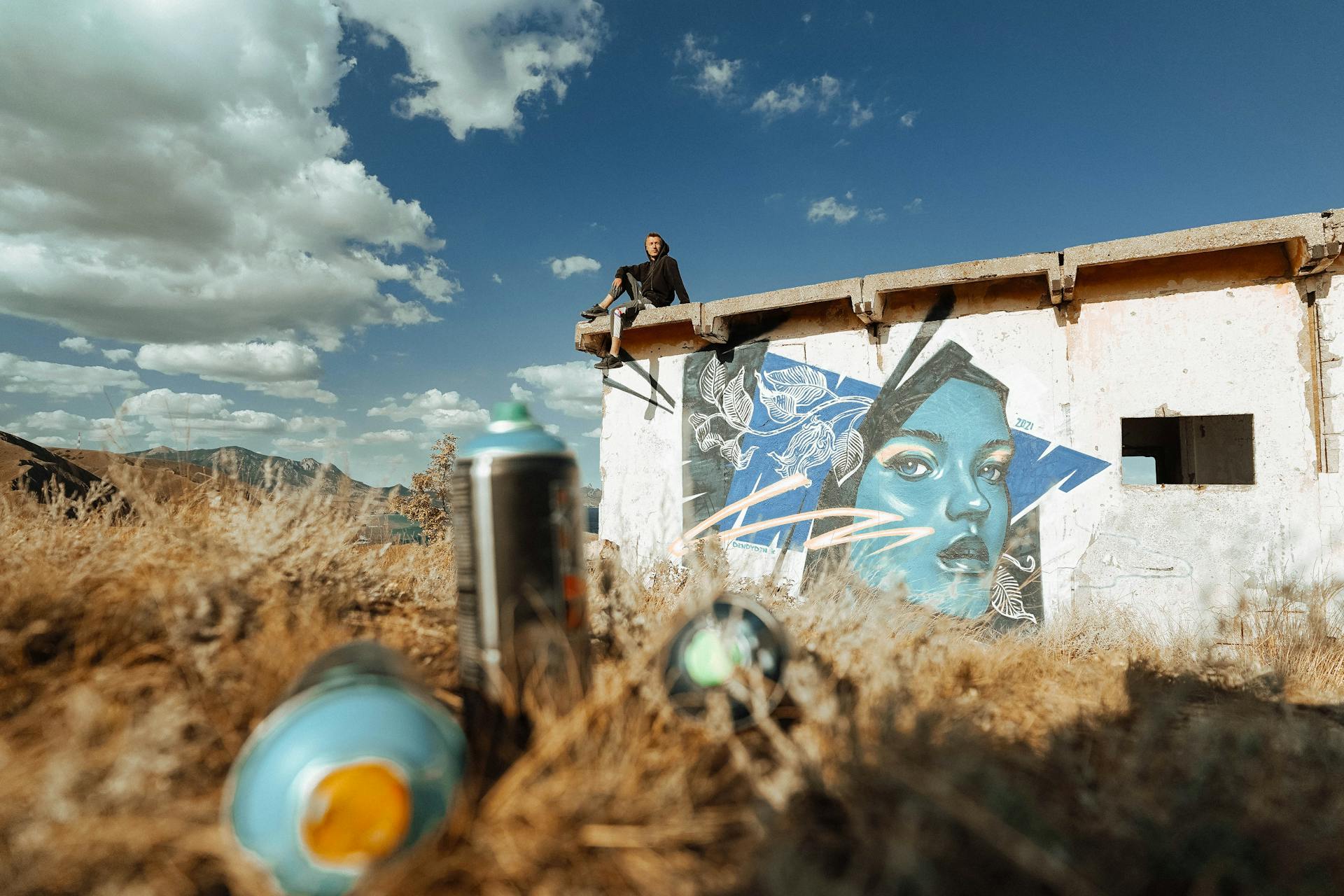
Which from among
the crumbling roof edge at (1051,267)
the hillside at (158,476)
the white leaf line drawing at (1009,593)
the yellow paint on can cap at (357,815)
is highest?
the crumbling roof edge at (1051,267)

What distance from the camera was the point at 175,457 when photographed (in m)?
4.41

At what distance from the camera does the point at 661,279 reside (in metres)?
8.97

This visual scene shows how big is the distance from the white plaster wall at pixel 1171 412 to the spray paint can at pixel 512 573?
14.2ft

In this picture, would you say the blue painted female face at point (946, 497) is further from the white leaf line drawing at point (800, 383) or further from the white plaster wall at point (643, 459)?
the white plaster wall at point (643, 459)

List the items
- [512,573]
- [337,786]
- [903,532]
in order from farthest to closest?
[903,532]
[512,573]
[337,786]

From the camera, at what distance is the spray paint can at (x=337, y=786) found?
4.88 ft

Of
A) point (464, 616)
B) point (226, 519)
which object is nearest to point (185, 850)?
point (464, 616)

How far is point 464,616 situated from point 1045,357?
6826 millimetres

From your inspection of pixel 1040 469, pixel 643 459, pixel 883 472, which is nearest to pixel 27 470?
pixel 643 459

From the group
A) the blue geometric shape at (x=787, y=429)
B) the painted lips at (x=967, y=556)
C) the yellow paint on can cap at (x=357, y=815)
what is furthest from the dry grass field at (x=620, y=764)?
the blue geometric shape at (x=787, y=429)

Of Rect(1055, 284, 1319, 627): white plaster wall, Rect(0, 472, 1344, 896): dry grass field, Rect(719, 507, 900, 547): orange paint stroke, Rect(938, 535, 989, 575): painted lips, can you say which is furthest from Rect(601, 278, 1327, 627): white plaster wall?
Rect(0, 472, 1344, 896): dry grass field

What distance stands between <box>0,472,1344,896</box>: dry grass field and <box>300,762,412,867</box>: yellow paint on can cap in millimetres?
78

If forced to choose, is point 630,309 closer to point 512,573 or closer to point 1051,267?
point 1051,267

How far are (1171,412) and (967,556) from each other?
8.01ft
